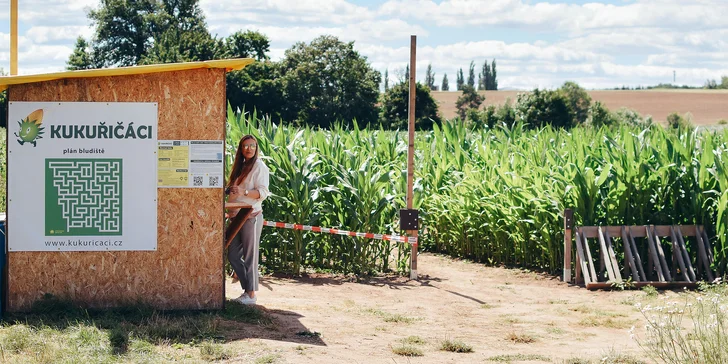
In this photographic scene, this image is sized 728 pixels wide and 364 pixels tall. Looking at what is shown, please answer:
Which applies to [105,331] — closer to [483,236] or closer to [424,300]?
[424,300]

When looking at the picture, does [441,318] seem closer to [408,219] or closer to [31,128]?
[408,219]

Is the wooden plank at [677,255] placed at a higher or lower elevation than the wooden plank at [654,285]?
higher

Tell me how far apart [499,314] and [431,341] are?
83.8 inches

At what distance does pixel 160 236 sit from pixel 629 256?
642 cm

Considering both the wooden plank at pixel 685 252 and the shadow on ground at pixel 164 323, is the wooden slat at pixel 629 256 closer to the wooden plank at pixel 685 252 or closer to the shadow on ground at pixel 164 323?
the wooden plank at pixel 685 252

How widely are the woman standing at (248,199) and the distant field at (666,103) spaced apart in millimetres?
75828

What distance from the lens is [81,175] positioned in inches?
334

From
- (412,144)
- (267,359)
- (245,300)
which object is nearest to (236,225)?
(245,300)

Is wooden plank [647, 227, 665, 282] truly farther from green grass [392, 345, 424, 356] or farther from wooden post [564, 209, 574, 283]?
green grass [392, 345, 424, 356]

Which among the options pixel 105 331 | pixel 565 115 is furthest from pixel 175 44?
pixel 105 331

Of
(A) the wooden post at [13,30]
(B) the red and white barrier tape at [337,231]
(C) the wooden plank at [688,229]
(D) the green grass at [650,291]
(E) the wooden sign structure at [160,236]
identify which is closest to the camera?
(E) the wooden sign structure at [160,236]

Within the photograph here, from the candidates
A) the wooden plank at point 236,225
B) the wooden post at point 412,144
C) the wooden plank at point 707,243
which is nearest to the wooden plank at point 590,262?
the wooden plank at point 707,243

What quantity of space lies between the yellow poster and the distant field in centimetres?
7679

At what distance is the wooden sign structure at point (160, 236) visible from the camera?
8492 millimetres
